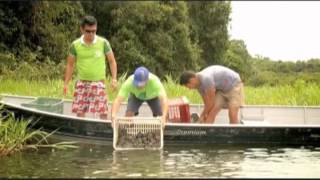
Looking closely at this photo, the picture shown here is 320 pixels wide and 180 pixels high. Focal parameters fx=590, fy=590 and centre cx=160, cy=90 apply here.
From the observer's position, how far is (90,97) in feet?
29.5

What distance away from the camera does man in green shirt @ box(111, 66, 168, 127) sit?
27.5ft

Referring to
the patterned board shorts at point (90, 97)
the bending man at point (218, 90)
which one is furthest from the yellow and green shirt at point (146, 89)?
the bending man at point (218, 90)

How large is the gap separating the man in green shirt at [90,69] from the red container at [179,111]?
1.18 m

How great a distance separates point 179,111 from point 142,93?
1074 millimetres

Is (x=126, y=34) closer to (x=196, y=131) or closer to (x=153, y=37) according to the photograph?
(x=153, y=37)

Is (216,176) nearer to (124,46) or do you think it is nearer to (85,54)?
(85,54)

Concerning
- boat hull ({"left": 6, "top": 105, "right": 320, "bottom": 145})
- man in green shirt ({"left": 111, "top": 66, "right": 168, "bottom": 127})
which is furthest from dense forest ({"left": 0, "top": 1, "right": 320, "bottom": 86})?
man in green shirt ({"left": 111, "top": 66, "right": 168, "bottom": 127})

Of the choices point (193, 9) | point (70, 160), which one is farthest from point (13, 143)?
point (193, 9)

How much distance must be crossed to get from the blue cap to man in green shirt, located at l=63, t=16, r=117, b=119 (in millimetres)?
571

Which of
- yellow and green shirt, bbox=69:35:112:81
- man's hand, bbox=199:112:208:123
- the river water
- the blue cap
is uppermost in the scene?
yellow and green shirt, bbox=69:35:112:81

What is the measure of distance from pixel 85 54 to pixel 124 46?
17.3m

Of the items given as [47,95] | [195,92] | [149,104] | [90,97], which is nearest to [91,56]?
[90,97]

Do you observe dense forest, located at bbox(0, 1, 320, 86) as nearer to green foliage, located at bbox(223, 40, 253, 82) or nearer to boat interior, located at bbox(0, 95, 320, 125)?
green foliage, located at bbox(223, 40, 253, 82)

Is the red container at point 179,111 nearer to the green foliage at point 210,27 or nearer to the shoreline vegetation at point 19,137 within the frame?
the shoreline vegetation at point 19,137
